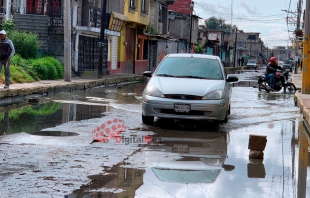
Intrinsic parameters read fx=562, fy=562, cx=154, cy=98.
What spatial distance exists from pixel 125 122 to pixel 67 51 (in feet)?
41.2

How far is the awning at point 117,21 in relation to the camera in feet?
119

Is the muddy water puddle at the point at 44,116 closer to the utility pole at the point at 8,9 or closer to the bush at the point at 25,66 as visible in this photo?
the bush at the point at 25,66

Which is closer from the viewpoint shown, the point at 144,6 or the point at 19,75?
the point at 19,75

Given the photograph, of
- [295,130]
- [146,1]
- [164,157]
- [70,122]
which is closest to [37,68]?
[70,122]

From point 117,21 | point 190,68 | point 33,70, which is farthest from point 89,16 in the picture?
point 190,68

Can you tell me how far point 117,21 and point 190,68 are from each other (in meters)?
25.6

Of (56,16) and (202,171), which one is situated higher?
(56,16)

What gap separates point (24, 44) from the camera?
88.6ft

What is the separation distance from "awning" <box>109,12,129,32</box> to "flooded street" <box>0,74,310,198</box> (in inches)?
906

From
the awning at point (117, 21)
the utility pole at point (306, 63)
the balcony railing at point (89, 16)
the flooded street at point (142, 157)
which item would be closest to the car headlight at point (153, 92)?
the flooded street at point (142, 157)

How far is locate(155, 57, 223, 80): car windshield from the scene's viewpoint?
12.7m

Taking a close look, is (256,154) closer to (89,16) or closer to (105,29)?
(89,16)

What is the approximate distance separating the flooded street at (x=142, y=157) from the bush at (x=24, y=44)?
13582mm

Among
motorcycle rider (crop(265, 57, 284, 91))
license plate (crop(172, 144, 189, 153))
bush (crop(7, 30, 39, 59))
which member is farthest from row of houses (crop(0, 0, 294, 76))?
license plate (crop(172, 144, 189, 153))
